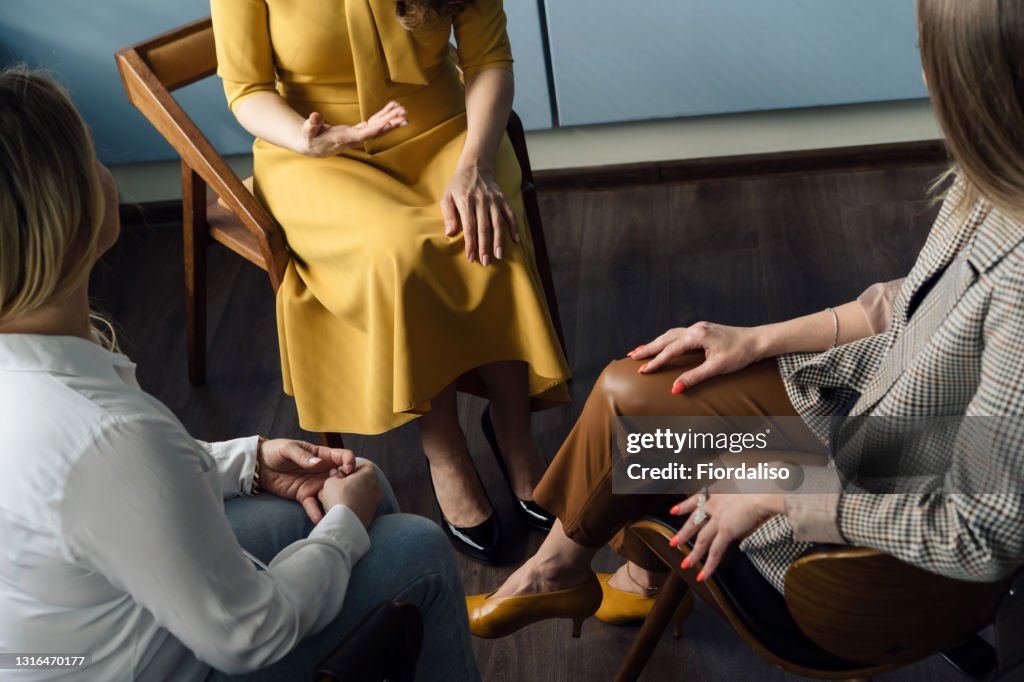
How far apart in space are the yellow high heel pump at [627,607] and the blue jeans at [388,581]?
50 cm

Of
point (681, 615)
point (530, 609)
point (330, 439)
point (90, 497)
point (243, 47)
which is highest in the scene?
point (243, 47)

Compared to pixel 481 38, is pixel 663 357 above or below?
below

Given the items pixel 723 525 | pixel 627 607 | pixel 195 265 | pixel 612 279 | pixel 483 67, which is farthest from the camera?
pixel 612 279

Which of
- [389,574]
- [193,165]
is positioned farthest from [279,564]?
[193,165]

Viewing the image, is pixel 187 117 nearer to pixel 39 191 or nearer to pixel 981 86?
pixel 39 191

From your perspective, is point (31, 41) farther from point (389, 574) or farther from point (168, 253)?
point (389, 574)

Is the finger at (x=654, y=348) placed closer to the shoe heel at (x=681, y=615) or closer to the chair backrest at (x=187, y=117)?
the shoe heel at (x=681, y=615)

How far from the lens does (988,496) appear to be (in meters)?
1.14

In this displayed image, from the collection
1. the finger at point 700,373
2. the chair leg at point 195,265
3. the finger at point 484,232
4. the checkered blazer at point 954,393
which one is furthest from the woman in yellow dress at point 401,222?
the checkered blazer at point 954,393

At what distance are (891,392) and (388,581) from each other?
2.20 ft

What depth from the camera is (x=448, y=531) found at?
2.08 m

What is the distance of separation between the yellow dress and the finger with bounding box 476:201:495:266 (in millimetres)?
23

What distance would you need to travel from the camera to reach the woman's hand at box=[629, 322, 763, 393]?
1.53 metres

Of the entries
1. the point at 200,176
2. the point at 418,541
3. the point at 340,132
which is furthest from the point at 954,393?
the point at 200,176
